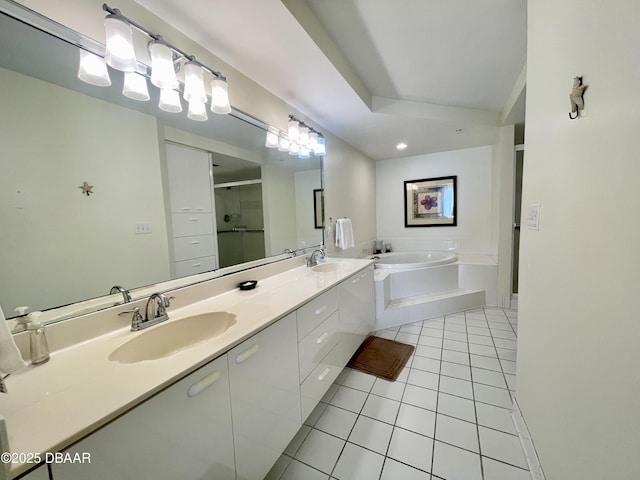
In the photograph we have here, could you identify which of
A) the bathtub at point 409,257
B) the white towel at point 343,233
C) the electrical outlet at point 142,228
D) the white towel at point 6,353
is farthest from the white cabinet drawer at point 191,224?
the bathtub at point 409,257

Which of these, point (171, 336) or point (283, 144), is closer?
point (171, 336)

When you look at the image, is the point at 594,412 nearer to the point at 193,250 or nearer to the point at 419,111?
the point at 193,250

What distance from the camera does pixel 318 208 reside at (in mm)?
2486

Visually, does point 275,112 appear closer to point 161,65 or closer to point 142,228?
point 161,65

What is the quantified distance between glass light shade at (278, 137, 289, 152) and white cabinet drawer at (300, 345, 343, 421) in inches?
63.8

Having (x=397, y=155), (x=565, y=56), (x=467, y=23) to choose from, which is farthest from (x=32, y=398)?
(x=397, y=155)

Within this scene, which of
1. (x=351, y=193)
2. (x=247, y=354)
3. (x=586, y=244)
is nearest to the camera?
(x=586, y=244)

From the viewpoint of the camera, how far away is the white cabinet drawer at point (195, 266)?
132cm

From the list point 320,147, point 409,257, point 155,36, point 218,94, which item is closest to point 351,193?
point 320,147

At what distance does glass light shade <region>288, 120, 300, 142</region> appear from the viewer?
1.99 meters

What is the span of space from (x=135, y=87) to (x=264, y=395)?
4.79 feet

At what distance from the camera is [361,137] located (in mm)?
2922

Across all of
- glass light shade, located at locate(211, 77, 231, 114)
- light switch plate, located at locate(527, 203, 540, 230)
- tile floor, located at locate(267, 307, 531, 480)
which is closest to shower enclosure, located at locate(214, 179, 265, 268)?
glass light shade, located at locate(211, 77, 231, 114)

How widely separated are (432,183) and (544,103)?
2878 millimetres
